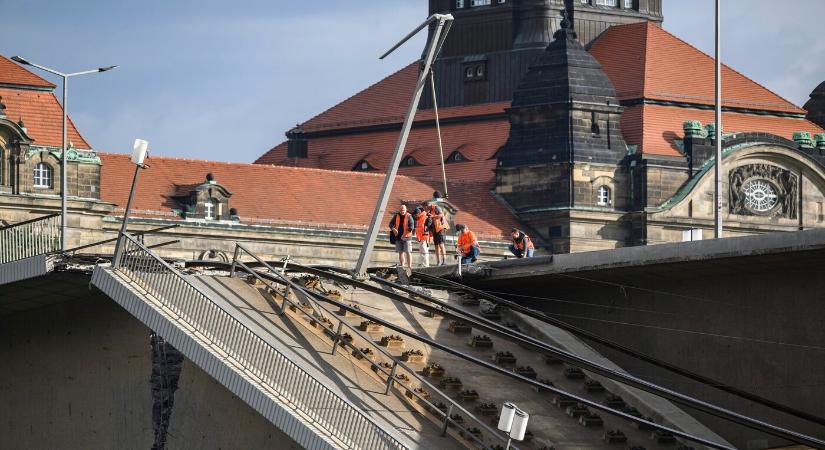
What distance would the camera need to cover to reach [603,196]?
91.6m

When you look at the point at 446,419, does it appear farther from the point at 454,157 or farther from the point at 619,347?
the point at 454,157

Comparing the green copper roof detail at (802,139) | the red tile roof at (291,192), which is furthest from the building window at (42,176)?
the green copper roof detail at (802,139)

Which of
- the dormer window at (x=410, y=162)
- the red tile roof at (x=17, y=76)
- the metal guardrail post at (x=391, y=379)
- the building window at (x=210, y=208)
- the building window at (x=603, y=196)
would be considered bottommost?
the metal guardrail post at (x=391, y=379)

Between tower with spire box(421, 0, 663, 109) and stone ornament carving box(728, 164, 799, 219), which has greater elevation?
tower with spire box(421, 0, 663, 109)

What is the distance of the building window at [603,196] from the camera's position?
300 feet

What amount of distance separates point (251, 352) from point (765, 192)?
5916 centimetres

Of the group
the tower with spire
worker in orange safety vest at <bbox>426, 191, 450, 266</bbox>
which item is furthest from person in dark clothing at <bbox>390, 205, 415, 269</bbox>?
the tower with spire

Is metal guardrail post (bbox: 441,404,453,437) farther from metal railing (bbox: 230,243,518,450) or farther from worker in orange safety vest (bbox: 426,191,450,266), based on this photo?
worker in orange safety vest (bbox: 426,191,450,266)

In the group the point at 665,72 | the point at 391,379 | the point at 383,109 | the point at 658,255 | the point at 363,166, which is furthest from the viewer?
the point at 383,109

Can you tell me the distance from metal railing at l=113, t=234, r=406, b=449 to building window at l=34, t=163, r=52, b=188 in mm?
43015

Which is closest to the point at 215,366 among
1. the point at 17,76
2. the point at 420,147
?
the point at 17,76

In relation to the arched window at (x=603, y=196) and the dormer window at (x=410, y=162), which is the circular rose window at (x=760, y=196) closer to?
the arched window at (x=603, y=196)

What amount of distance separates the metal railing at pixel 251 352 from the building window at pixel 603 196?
55.8 meters

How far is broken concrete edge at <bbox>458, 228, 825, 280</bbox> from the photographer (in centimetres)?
3638
